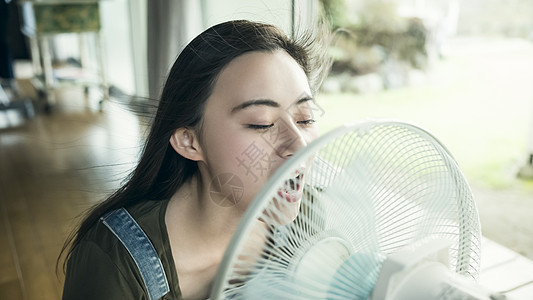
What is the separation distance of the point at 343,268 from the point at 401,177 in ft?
0.43

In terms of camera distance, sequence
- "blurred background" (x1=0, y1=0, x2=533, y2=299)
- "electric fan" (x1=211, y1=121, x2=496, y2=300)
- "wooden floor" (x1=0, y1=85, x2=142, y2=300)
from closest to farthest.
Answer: "electric fan" (x1=211, y1=121, x2=496, y2=300) < "wooden floor" (x1=0, y1=85, x2=142, y2=300) < "blurred background" (x1=0, y1=0, x2=533, y2=299)

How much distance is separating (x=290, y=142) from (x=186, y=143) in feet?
0.82

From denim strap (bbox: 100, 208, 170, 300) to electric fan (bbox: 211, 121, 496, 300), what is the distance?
310 mm

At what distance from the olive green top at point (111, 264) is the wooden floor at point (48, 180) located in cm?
14

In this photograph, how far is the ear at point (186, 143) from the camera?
723mm

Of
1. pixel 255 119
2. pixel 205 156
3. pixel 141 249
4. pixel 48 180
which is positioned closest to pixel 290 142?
pixel 255 119

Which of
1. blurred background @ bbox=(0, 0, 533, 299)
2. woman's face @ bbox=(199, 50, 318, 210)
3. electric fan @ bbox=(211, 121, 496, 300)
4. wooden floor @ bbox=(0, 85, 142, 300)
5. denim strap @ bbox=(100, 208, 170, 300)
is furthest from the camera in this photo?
blurred background @ bbox=(0, 0, 533, 299)

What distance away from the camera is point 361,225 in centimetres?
52

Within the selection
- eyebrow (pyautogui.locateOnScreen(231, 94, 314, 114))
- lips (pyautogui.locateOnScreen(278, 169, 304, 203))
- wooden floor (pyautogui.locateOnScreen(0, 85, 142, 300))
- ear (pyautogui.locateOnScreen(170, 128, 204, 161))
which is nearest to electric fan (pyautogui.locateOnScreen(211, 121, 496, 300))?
lips (pyautogui.locateOnScreen(278, 169, 304, 203))

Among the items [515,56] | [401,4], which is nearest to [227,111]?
[515,56]

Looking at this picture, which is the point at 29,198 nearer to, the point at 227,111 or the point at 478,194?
the point at 227,111

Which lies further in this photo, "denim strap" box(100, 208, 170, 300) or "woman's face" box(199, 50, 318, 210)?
"denim strap" box(100, 208, 170, 300)

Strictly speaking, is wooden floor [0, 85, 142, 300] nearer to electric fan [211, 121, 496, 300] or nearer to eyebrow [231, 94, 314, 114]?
eyebrow [231, 94, 314, 114]

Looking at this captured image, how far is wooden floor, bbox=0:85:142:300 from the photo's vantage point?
1103 mm
